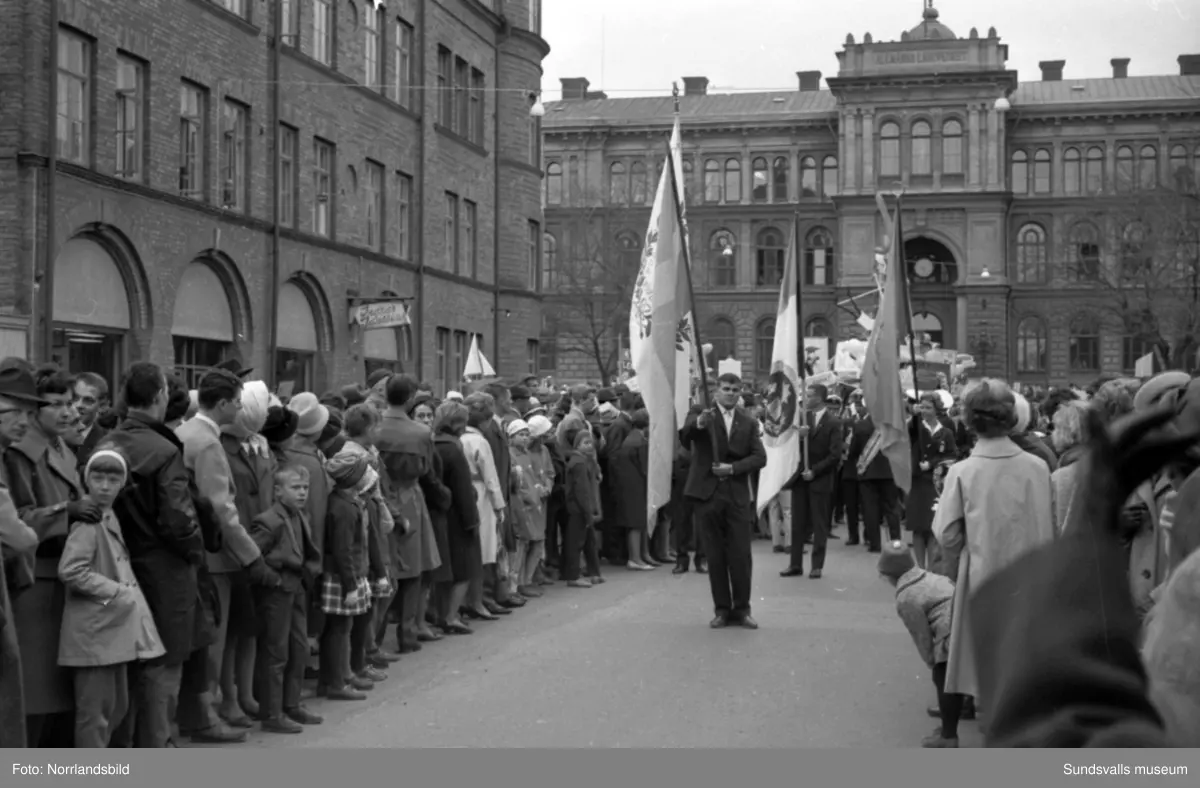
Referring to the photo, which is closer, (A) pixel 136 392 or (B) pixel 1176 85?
(A) pixel 136 392

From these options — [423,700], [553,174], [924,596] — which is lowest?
[423,700]

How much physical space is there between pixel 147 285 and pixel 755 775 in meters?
17.4

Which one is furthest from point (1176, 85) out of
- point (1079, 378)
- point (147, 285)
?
point (147, 285)

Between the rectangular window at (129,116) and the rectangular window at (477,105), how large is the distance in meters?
15.1

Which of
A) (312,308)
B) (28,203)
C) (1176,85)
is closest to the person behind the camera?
(28,203)

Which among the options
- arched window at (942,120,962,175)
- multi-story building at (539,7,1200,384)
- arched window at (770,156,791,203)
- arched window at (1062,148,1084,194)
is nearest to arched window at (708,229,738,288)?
multi-story building at (539,7,1200,384)

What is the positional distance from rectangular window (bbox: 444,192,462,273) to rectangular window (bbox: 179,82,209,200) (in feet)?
37.3

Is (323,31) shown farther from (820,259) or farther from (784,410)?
(820,259)

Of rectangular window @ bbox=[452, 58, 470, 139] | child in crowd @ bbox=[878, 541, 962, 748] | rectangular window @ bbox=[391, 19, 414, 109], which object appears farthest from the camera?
rectangular window @ bbox=[452, 58, 470, 139]

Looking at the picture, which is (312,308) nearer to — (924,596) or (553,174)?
(924,596)

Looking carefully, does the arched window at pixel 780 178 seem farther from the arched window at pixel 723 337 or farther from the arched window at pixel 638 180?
the arched window at pixel 638 180

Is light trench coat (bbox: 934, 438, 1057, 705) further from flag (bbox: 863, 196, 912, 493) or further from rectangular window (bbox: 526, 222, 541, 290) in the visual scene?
rectangular window (bbox: 526, 222, 541, 290)

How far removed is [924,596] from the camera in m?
7.93

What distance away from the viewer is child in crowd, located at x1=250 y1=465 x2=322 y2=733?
823 cm
